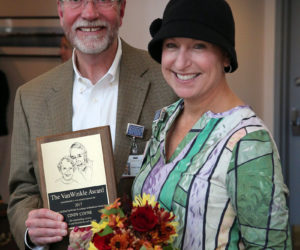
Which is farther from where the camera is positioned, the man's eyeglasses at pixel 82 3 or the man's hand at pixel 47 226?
the man's eyeglasses at pixel 82 3

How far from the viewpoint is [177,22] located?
60.7 inches

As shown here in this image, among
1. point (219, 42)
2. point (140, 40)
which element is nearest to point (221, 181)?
point (219, 42)

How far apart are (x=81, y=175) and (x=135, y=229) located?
0.51m

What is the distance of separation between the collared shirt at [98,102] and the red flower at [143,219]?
31.7 inches

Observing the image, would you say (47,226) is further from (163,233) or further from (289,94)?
(289,94)

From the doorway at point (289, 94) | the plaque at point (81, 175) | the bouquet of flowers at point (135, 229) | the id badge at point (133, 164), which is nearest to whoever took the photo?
the bouquet of flowers at point (135, 229)

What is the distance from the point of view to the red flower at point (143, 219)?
1298mm

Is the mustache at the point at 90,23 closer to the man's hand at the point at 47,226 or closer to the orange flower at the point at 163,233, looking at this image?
the man's hand at the point at 47,226

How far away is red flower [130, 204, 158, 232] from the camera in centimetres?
130

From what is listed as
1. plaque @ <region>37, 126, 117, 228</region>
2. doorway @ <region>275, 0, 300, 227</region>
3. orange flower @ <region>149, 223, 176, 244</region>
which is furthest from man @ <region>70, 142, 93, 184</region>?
doorway @ <region>275, 0, 300, 227</region>

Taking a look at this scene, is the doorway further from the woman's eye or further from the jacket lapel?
the woman's eye

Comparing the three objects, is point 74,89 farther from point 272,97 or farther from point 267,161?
point 272,97

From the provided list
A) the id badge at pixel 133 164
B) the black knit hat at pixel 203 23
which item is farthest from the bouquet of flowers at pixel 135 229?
the id badge at pixel 133 164

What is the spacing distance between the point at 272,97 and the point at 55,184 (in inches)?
123
